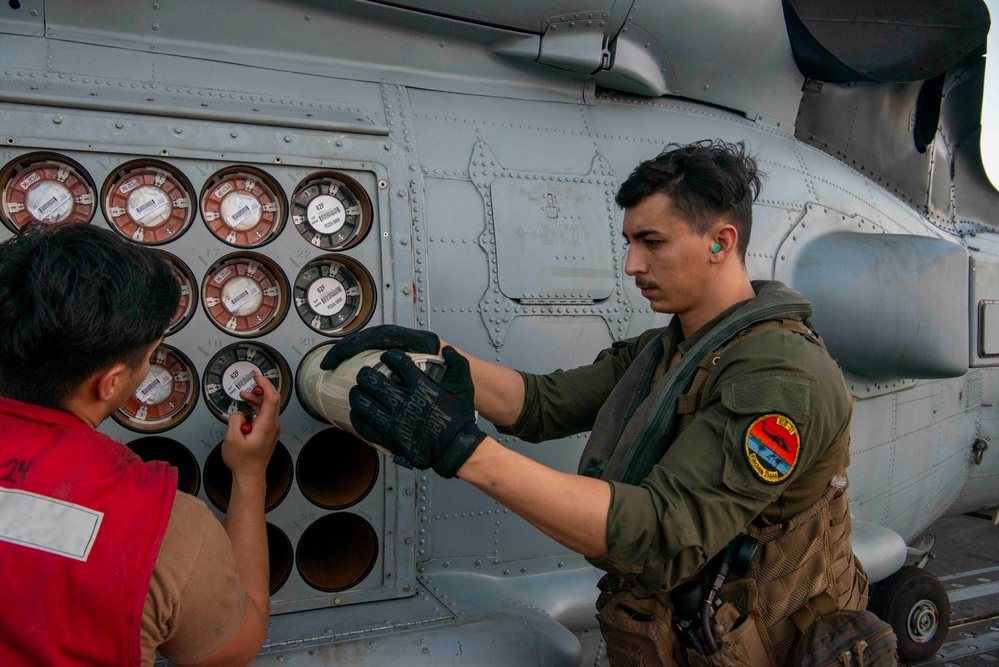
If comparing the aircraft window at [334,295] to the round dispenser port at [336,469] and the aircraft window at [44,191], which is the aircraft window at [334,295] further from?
the aircraft window at [44,191]

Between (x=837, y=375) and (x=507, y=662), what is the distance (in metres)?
1.20

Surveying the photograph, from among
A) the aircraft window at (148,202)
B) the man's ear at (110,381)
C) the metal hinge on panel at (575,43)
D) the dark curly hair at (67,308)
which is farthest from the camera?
the metal hinge on panel at (575,43)

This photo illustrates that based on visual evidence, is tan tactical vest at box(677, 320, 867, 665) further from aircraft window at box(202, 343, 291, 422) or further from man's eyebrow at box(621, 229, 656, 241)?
aircraft window at box(202, 343, 291, 422)

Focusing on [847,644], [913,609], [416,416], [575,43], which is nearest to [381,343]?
[416,416]

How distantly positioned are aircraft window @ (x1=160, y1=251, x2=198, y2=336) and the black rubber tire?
3.84 meters

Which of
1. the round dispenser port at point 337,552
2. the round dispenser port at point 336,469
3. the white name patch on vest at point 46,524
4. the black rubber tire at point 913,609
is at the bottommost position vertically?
the black rubber tire at point 913,609

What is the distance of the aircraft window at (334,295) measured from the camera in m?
2.49

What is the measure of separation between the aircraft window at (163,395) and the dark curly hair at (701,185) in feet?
4.51

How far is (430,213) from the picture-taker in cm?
277

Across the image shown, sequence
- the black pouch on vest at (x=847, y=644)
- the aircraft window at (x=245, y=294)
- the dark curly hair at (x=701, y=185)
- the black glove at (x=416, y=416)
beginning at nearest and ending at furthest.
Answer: the black glove at (x=416, y=416) → the black pouch on vest at (x=847, y=644) → the dark curly hair at (x=701, y=185) → the aircraft window at (x=245, y=294)

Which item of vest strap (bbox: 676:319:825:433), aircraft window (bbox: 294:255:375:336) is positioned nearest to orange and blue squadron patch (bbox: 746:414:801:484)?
vest strap (bbox: 676:319:825:433)


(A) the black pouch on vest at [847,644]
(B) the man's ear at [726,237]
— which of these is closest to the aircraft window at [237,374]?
(B) the man's ear at [726,237]

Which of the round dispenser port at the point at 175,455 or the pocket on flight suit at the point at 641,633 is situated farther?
the round dispenser port at the point at 175,455

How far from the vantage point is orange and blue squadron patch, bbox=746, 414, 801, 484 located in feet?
5.89
